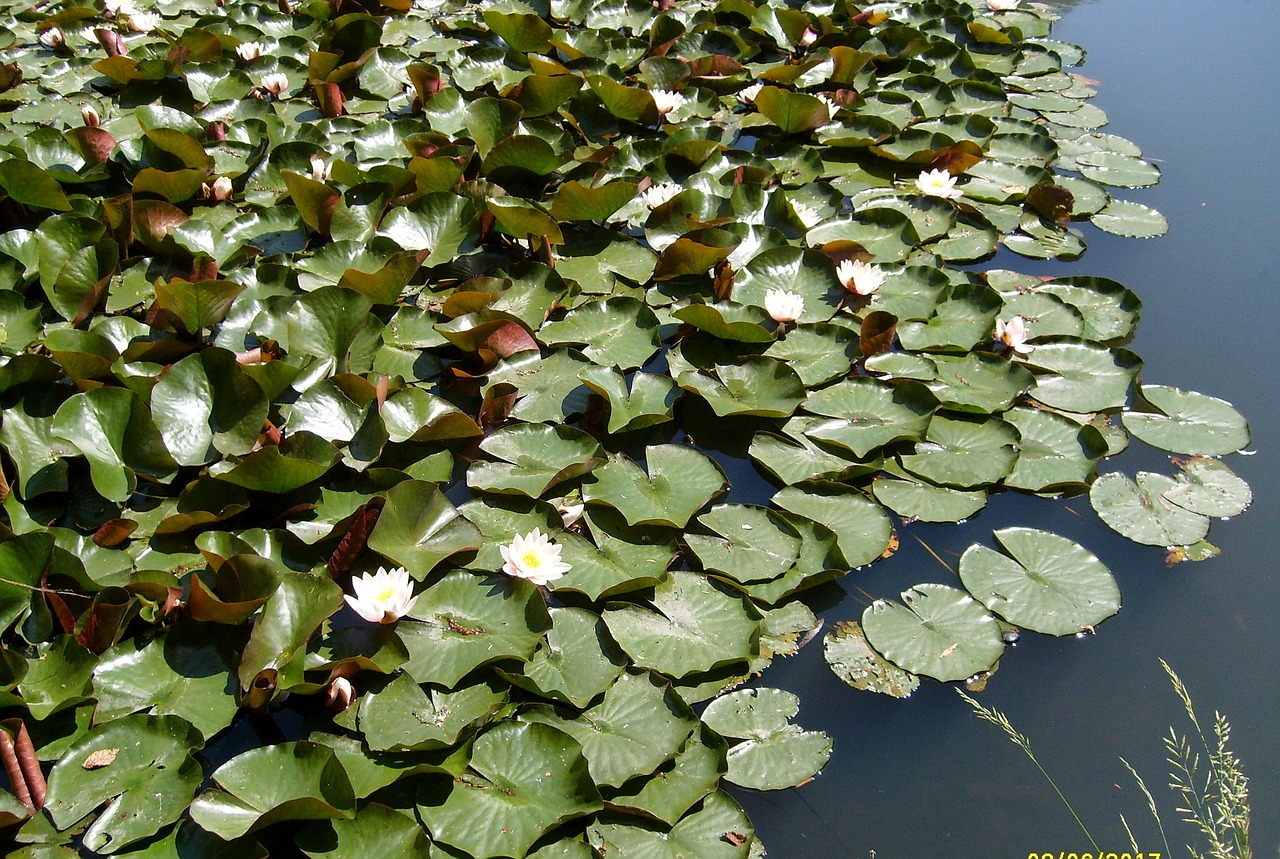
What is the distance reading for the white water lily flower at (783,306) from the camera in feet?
11.0

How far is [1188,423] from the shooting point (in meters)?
3.25

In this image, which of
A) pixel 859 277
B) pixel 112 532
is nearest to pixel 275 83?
pixel 112 532

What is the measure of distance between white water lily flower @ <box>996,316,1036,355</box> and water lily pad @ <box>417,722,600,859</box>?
2.25 metres

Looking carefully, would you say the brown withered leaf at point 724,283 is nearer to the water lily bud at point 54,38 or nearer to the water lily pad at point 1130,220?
the water lily pad at point 1130,220

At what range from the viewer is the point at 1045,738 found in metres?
2.38

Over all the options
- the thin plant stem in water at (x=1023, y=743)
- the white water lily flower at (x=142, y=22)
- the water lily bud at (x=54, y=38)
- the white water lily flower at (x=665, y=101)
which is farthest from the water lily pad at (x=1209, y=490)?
the water lily bud at (x=54, y=38)

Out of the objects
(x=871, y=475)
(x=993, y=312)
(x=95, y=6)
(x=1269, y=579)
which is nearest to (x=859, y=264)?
(x=993, y=312)

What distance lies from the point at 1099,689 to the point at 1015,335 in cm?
139

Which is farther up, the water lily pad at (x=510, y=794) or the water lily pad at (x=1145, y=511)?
the water lily pad at (x=1145, y=511)

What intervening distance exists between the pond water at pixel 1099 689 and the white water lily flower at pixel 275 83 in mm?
3761

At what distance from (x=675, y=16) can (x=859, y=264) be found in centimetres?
298

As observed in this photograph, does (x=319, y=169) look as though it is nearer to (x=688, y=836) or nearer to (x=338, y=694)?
(x=338, y=694)

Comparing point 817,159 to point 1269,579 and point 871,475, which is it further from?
point 1269,579

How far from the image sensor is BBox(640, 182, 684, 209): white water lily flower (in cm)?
389
